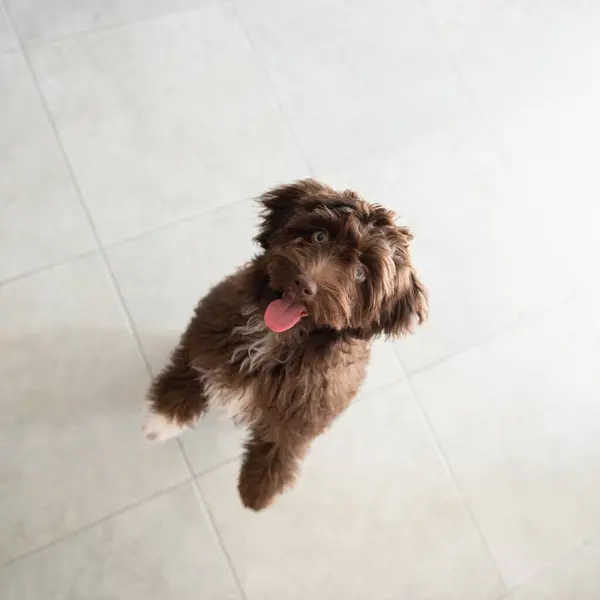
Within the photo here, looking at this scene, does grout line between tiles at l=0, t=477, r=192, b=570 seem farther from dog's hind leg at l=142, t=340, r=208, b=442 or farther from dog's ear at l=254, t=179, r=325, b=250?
dog's ear at l=254, t=179, r=325, b=250

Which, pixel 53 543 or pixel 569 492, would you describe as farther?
pixel 569 492

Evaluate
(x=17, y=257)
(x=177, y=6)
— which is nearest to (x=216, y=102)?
(x=177, y=6)

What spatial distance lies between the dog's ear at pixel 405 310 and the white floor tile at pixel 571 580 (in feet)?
4.02

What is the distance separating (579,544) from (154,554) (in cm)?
141

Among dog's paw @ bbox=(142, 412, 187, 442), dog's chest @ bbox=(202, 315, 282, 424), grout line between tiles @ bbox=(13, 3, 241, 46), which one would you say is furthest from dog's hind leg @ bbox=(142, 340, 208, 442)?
grout line between tiles @ bbox=(13, 3, 241, 46)

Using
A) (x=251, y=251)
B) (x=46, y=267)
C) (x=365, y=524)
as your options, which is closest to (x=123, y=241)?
(x=46, y=267)

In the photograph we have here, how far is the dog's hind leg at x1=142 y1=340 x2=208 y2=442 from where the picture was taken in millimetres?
1959

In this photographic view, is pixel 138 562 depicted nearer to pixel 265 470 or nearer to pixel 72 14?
pixel 265 470

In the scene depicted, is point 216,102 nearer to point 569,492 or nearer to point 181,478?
point 181,478

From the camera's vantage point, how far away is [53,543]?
1.97m

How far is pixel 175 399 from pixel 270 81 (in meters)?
1.30

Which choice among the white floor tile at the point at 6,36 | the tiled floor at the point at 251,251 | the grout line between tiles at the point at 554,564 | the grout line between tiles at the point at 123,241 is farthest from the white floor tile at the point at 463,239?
the white floor tile at the point at 6,36

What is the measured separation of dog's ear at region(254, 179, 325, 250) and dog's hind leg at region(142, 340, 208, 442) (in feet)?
1.61

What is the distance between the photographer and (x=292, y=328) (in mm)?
1563
